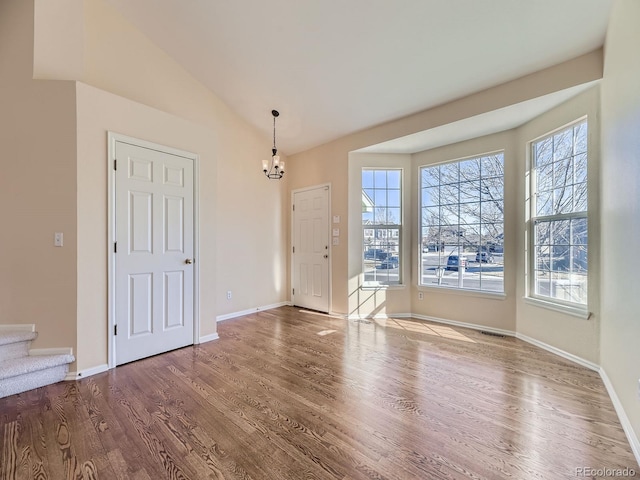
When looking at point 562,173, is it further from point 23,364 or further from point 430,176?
point 23,364

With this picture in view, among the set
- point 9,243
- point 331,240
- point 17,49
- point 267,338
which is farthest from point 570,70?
point 9,243

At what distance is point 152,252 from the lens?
3.09 meters

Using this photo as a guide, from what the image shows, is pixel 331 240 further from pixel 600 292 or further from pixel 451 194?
pixel 600 292

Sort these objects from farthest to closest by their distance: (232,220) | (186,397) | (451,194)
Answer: (232,220) → (451,194) → (186,397)

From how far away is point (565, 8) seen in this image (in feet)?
7.54

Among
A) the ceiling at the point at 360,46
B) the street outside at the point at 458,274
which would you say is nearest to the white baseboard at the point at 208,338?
the street outside at the point at 458,274

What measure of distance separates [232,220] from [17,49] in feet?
9.18

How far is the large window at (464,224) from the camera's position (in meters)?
3.88

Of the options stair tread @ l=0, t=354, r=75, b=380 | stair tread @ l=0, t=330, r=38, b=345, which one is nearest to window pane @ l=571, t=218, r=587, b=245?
stair tread @ l=0, t=354, r=75, b=380

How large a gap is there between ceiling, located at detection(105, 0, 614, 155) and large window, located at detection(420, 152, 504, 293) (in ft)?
2.70

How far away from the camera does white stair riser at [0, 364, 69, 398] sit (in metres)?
2.27

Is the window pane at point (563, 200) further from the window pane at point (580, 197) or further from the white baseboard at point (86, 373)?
the white baseboard at point (86, 373)

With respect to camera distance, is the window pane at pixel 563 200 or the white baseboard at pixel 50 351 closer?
the white baseboard at pixel 50 351

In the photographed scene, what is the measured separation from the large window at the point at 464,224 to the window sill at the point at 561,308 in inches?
17.2
